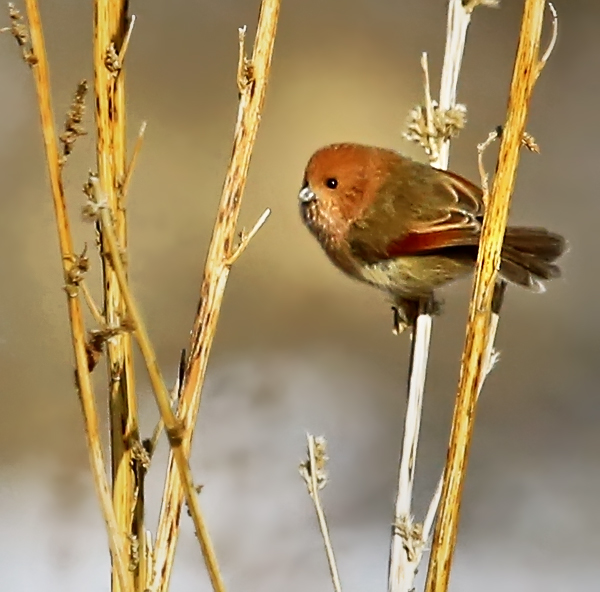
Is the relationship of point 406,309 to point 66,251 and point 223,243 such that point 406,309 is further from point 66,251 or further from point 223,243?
point 66,251

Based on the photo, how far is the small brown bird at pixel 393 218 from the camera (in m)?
1.19

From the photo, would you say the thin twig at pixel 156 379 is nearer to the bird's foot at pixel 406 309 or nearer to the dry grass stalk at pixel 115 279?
the dry grass stalk at pixel 115 279

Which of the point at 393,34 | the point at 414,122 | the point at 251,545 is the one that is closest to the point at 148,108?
the point at 393,34

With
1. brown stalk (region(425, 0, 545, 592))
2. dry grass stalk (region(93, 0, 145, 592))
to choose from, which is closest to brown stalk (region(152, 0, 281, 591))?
dry grass stalk (region(93, 0, 145, 592))

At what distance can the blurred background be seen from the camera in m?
1.95

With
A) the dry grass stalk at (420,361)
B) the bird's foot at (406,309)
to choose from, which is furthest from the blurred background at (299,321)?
the dry grass stalk at (420,361)

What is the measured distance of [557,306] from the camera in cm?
214

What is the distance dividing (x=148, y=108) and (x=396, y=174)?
906mm

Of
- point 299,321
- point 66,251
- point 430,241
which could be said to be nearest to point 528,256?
point 430,241

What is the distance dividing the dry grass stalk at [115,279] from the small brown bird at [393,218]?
60 centimetres

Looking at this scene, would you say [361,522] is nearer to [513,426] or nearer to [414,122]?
[513,426]

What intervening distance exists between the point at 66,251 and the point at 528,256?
62cm

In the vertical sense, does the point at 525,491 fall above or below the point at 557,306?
below

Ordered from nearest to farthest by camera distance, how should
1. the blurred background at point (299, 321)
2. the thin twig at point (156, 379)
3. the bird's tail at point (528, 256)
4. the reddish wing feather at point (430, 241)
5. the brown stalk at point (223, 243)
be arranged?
the thin twig at point (156, 379)
the brown stalk at point (223, 243)
the bird's tail at point (528, 256)
the reddish wing feather at point (430, 241)
the blurred background at point (299, 321)
